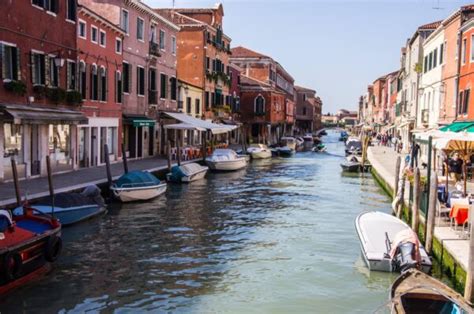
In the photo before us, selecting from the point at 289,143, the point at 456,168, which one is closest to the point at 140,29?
the point at 456,168

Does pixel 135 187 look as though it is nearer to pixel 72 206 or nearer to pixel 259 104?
pixel 72 206

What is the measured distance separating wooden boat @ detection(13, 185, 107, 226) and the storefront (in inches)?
112

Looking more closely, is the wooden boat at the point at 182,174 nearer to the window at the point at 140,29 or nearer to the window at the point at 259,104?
the window at the point at 140,29

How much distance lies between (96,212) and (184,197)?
5.30 metres

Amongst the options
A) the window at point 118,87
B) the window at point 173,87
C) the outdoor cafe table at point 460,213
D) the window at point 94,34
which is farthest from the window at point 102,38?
the outdoor cafe table at point 460,213

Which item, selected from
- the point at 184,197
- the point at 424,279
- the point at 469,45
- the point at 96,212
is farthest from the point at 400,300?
the point at 469,45

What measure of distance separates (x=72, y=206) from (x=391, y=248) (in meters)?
7.87

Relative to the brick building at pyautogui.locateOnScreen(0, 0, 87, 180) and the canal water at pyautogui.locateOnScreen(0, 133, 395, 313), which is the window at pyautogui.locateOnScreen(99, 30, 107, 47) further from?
the canal water at pyautogui.locateOnScreen(0, 133, 395, 313)

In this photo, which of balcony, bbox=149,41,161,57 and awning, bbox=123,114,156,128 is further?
balcony, bbox=149,41,161,57

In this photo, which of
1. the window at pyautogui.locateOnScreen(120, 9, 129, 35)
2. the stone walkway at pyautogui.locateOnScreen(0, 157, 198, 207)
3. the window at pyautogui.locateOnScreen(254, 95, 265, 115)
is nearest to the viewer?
the stone walkway at pyautogui.locateOnScreen(0, 157, 198, 207)

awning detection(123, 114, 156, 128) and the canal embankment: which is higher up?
awning detection(123, 114, 156, 128)

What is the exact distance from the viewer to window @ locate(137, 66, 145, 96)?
91.8 feet

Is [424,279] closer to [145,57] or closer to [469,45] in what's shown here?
[469,45]

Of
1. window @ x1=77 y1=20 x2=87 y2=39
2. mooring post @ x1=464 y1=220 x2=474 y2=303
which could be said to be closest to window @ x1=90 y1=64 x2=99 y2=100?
window @ x1=77 y1=20 x2=87 y2=39
